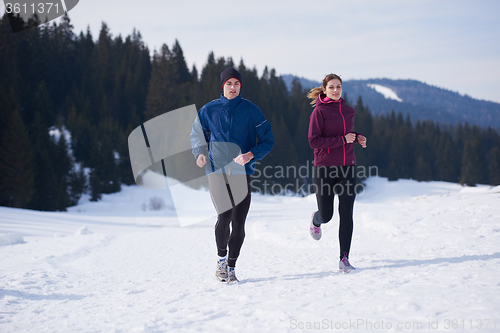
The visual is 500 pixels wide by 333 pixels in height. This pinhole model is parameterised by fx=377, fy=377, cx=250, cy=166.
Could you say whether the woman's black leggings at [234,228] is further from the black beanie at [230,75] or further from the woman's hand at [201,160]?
the black beanie at [230,75]

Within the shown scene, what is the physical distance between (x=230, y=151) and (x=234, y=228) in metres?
0.86

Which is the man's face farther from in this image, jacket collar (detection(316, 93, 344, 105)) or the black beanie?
jacket collar (detection(316, 93, 344, 105))

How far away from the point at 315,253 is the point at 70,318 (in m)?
3.72

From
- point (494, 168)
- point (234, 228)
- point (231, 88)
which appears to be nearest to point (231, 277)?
point (234, 228)

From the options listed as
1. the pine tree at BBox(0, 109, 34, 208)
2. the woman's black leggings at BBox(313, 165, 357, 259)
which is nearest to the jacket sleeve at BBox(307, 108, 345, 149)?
the woman's black leggings at BBox(313, 165, 357, 259)

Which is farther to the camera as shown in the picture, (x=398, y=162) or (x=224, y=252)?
(x=398, y=162)

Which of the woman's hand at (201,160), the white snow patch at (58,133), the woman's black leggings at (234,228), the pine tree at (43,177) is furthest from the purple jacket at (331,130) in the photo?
the white snow patch at (58,133)

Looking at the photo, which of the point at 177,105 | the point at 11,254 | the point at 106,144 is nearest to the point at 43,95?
the point at 106,144

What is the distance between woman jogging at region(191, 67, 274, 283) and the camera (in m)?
4.09

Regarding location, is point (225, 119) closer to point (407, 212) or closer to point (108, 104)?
point (407, 212)

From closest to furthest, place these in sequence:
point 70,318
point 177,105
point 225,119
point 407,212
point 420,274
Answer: point 70,318 → point 420,274 → point 225,119 → point 407,212 → point 177,105

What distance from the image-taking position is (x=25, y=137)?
35.1 meters

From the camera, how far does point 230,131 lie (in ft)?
13.4

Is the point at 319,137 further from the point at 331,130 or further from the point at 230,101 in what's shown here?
the point at 230,101
